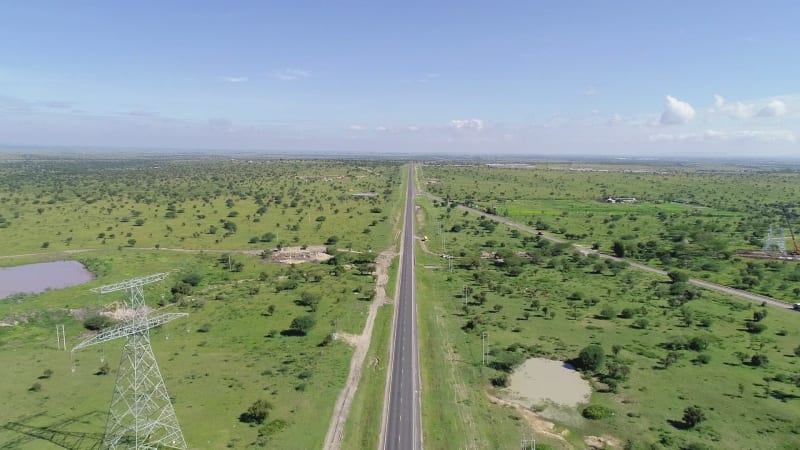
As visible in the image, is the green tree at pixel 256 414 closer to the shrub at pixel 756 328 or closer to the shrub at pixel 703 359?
the shrub at pixel 703 359

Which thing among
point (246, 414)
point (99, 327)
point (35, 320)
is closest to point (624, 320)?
point (246, 414)

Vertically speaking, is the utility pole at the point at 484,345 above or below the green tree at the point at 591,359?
below

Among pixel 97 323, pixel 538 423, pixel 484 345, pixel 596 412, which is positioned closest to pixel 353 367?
pixel 484 345

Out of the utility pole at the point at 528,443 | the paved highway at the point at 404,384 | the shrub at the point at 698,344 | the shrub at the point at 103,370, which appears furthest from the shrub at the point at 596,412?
the shrub at the point at 103,370

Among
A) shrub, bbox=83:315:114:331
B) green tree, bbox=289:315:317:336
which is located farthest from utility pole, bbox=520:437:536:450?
shrub, bbox=83:315:114:331

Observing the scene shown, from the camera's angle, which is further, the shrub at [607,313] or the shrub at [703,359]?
the shrub at [607,313]

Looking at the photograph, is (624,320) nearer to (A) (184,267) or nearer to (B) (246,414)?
(B) (246,414)

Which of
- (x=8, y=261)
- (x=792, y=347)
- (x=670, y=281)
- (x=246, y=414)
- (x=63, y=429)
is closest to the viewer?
(x=63, y=429)
